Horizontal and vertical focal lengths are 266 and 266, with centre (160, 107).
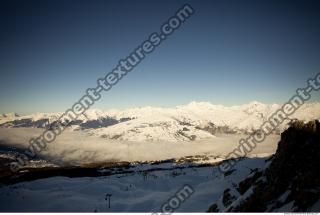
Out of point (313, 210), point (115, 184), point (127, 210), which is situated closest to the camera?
point (313, 210)

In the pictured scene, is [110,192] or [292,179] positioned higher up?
[292,179]

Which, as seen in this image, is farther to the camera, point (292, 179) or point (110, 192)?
point (110, 192)

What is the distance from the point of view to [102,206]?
24125 millimetres

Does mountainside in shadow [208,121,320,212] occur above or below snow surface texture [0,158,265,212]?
above

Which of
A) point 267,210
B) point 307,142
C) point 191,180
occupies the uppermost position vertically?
point 307,142

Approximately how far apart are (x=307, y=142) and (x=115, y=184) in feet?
80.7

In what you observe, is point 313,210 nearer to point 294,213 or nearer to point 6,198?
point 294,213

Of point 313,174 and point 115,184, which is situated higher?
point 313,174

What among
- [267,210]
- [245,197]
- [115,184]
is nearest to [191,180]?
[115,184]

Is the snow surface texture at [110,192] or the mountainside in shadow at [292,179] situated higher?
the mountainside in shadow at [292,179]

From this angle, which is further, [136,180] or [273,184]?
[136,180]

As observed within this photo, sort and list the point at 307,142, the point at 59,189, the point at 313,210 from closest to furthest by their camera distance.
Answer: the point at 313,210
the point at 307,142
the point at 59,189

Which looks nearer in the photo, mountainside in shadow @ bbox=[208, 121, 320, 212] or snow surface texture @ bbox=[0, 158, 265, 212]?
mountainside in shadow @ bbox=[208, 121, 320, 212]

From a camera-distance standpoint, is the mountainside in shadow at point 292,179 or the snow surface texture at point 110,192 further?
the snow surface texture at point 110,192
